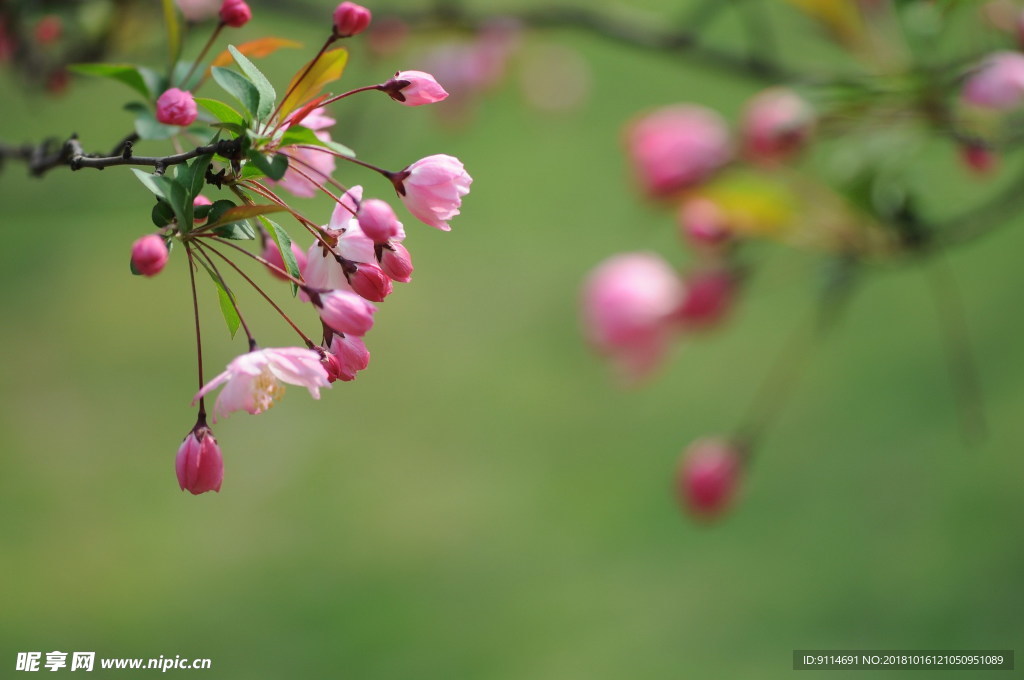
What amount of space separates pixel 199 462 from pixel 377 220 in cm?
15

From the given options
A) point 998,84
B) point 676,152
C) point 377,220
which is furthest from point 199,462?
point 676,152

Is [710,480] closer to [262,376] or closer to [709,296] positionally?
[709,296]

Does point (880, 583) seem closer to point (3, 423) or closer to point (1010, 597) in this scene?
point (1010, 597)

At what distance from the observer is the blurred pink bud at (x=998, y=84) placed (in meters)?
0.71

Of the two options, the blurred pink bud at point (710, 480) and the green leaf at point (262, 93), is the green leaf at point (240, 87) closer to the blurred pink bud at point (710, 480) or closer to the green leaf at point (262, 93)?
the green leaf at point (262, 93)

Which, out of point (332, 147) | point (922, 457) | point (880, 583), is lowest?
point (332, 147)

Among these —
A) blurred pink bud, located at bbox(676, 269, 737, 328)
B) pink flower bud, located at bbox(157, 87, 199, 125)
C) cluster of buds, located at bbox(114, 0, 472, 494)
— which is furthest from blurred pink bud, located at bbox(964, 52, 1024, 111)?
pink flower bud, located at bbox(157, 87, 199, 125)

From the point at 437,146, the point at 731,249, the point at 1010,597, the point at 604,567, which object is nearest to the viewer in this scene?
the point at 731,249

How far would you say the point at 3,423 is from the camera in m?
2.16

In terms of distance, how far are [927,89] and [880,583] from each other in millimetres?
1183

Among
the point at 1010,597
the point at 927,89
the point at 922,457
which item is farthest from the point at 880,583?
the point at 927,89

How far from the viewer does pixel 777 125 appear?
92 centimetres

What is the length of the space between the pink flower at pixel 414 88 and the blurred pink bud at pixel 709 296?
0.62m

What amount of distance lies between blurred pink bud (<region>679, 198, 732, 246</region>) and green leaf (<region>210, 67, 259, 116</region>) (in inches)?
22.5
